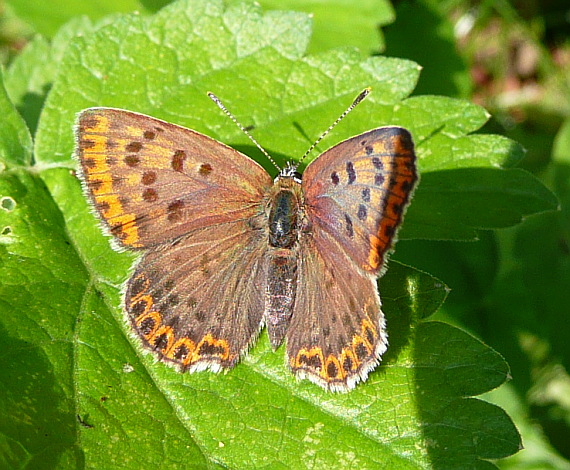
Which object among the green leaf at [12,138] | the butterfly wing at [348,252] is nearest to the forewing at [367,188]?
the butterfly wing at [348,252]

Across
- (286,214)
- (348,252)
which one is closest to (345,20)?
(286,214)

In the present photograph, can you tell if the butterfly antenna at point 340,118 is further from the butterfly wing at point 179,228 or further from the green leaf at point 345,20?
the green leaf at point 345,20

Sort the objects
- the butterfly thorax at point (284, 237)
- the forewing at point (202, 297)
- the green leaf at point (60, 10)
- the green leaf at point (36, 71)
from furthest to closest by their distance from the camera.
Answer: the green leaf at point (60, 10) < the green leaf at point (36, 71) < the butterfly thorax at point (284, 237) < the forewing at point (202, 297)

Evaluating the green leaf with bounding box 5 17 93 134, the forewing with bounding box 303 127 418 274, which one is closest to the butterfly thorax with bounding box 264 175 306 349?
the forewing with bounding box 303 127 418 274

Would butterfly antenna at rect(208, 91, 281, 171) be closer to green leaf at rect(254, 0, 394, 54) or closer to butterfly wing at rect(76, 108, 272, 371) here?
butterfly wing at rect(76, 108, 272, 371)

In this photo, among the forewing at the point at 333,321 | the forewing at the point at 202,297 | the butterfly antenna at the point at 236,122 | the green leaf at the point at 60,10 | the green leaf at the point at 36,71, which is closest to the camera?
the forewing at the point at 333,321

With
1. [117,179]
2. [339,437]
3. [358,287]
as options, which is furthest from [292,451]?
[117,179]

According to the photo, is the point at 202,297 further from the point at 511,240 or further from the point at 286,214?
the point at 511,240
